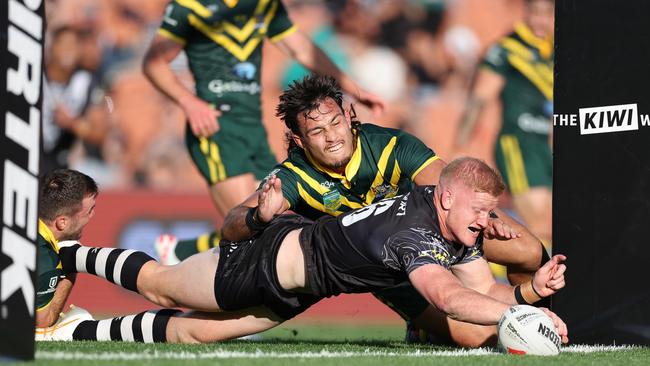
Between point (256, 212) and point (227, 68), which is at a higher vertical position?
point (227, 68)

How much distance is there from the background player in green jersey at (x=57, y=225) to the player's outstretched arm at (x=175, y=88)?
1993mm

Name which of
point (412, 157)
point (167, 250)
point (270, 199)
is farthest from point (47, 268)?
point (167, 250)

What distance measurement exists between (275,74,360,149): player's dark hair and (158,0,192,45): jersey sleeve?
110 inches

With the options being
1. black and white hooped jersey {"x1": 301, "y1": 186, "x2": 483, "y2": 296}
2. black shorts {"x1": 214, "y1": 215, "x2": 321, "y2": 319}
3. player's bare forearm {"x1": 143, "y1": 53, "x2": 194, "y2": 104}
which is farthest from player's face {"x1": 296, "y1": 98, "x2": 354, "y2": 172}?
player's bare forearm {"x1": 143, "y1": 53, "x2": 194, "y2": 104}

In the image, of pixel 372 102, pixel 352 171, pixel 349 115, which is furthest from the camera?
pixel 372 102

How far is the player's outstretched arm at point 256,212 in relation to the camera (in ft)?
18.0

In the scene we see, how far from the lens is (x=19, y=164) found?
4.23 m

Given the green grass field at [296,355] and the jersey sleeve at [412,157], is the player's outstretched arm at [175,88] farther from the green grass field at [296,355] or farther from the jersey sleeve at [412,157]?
the green grass field at [296,355]

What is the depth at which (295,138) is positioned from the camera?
6.31 metres

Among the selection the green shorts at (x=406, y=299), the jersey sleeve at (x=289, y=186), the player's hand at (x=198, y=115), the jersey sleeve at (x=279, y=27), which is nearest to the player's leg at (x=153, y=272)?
the jersey sleeve at (x=289, y=186)

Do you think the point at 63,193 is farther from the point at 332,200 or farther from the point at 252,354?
the point at 252,354

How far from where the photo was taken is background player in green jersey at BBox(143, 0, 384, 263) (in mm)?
8828

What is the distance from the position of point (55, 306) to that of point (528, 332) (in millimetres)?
2746

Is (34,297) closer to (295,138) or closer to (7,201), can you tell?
(7,201)
